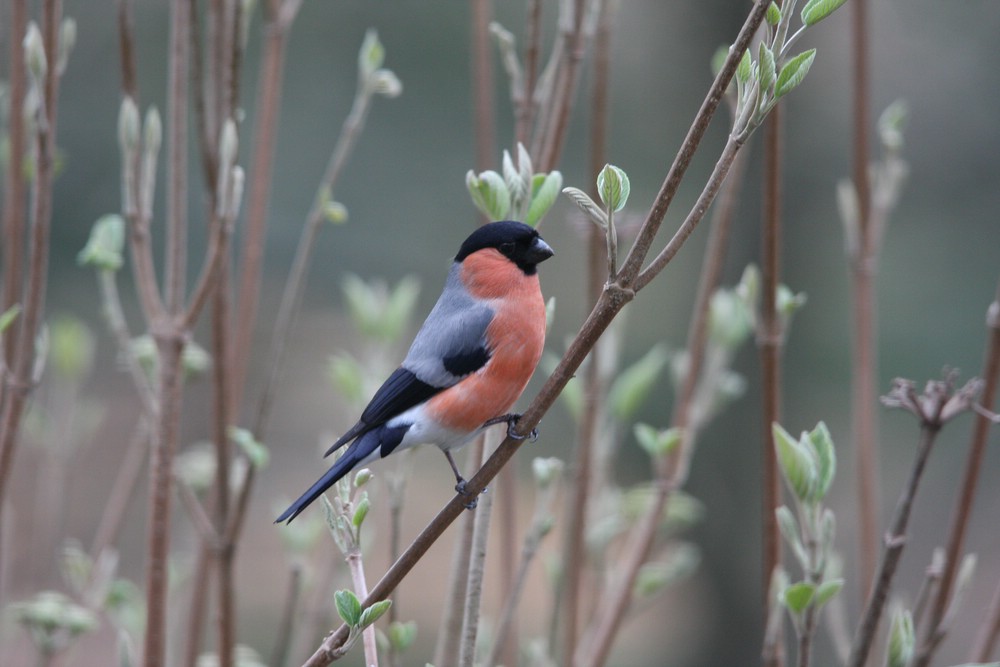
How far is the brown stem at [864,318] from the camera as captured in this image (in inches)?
54.5

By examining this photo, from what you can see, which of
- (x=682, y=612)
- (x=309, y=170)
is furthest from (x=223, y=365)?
(x=682, y=612)

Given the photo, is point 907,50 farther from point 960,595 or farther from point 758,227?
point 960,595

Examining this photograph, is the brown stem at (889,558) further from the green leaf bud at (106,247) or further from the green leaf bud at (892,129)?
the green leaf bud at (106,247)

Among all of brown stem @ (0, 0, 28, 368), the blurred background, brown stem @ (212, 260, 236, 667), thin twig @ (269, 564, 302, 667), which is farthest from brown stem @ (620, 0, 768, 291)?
the blurred background

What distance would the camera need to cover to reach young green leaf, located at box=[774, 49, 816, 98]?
82 centimetres

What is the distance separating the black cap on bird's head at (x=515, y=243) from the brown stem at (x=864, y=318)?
43cm

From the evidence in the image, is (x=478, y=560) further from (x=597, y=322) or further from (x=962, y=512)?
(x=962, y=512)

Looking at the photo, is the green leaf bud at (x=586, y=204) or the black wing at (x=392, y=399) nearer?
the green leaf bud at (x=586, y=204)

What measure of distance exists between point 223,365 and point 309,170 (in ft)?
8.71

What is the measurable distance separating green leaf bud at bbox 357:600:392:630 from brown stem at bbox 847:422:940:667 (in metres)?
0.38

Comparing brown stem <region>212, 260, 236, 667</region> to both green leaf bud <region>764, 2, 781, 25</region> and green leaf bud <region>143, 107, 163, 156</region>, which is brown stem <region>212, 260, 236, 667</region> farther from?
green leaf bud <region>764, 2, 781, 25</region>

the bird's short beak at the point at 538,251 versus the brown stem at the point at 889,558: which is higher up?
the bird's short beak at the point at 538,251

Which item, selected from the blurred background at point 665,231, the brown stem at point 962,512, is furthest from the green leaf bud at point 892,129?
the blurred background at point 665,231

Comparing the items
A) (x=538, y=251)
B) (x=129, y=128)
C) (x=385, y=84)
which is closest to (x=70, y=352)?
(x=129, y=128)
